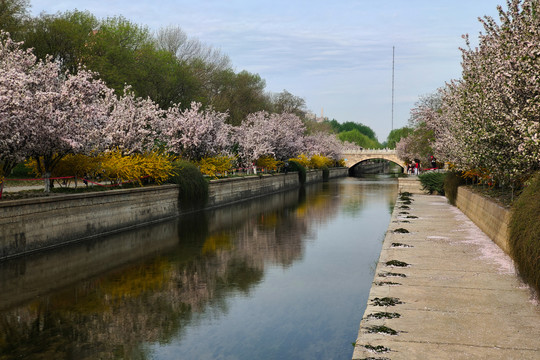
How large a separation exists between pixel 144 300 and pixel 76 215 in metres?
8.50

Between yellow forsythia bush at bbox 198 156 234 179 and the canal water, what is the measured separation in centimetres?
1346

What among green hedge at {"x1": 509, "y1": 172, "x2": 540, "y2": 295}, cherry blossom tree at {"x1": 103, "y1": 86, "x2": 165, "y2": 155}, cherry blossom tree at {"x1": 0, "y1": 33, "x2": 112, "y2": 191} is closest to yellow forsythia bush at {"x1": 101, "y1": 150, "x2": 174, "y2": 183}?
cherry blossom tree at {"x1": 103, "y1": 86, "x2": 165, "y2": 155}

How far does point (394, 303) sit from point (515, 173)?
7.41 metres

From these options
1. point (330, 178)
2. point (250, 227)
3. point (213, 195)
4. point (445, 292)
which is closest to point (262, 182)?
point (213, 195)

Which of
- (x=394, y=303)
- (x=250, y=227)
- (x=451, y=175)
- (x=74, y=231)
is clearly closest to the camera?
(x=394, y=303)

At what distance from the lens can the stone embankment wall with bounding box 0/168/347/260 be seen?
1631cm

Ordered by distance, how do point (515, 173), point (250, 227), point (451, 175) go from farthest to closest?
point (451, 175)
point (250, 227)
point (515, 173)

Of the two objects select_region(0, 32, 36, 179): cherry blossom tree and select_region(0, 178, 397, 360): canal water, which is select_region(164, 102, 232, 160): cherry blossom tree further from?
select_region(0, 32, 36, 179): cherry blossom tree

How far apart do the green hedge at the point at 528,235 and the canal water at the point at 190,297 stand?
3.25 meters

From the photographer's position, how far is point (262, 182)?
46938 mm

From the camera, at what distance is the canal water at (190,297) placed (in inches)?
370

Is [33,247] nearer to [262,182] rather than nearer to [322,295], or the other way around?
[322,295]

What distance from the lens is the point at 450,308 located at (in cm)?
909

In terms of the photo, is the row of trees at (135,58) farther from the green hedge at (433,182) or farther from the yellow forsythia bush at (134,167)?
the green hedge at (433,182)
